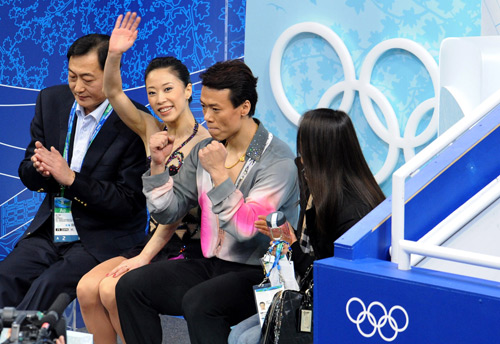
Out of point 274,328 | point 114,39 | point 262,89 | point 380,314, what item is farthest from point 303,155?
point 262,89

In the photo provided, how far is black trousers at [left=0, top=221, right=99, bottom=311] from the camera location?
11.9ft

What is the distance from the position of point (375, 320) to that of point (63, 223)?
238 centimetres

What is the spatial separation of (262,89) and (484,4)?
164cm

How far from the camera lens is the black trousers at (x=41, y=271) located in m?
3.62

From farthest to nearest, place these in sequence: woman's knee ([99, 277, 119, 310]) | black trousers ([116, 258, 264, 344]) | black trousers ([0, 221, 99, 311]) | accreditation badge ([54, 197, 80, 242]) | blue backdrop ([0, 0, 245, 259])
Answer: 1. blue backdrop ([0, 0, 245, 259])
2. accreditation badge ([54, 197, 80, 242])
3. black trousers ([0, 221, 99, 311])
4. woman's knee ([99, 277, 119, 310])
5. black trousers ([116, 258, 264, 344])

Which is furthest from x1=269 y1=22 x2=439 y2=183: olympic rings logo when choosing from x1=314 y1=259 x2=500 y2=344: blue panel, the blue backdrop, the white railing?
x1=314 y1=259 x2=500 y2=344: blue panel

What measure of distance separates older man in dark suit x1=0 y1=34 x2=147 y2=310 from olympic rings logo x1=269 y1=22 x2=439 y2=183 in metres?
1.12

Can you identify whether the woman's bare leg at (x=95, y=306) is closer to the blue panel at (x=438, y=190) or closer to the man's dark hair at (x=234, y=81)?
the man's dark hair at (x=234, y=81)

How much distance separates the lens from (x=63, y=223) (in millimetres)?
3869

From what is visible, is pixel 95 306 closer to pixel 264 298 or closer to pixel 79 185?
pixel 79 185

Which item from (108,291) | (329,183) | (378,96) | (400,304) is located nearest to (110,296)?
(108,291)

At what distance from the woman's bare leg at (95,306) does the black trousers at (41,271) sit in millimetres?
127

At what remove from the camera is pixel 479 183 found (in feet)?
7.51

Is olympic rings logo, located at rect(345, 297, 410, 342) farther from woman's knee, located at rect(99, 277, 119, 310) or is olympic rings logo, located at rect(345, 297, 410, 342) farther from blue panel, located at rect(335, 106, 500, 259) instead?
woman's knee, located at rect(99, 277, 119, 310)
